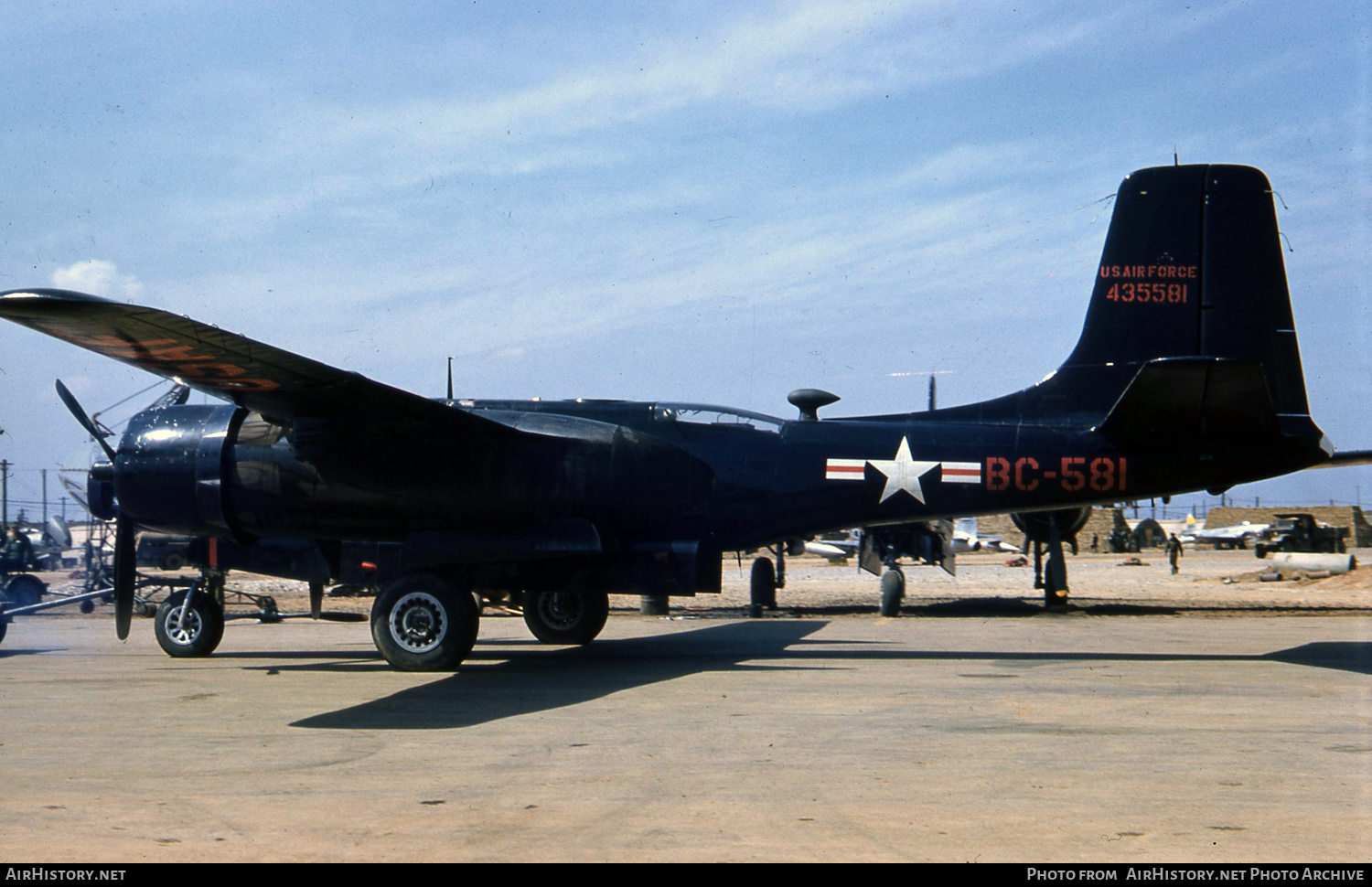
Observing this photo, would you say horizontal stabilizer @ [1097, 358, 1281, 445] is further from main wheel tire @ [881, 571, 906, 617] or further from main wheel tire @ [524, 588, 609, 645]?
main wheel tire @ [881, 571, 906, 617]

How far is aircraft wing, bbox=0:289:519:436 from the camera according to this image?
8.90 m

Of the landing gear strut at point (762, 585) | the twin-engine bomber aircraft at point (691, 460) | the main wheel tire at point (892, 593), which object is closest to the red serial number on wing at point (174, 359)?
the twin-engine bomber aircraft at point (691, 460)

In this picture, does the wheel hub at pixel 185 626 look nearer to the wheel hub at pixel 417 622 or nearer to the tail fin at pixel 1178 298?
the wheel hub at pixel 417 622

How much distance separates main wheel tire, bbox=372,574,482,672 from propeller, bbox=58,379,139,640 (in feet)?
11.4

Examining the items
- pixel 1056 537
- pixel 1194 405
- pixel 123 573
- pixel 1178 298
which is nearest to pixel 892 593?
pixel 1056 537

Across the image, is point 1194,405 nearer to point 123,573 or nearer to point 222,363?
point 222,363

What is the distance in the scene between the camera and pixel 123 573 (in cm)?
1365

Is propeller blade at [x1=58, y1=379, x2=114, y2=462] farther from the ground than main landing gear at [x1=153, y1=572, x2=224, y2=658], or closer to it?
farther from the ground

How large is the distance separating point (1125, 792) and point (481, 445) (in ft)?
28.6

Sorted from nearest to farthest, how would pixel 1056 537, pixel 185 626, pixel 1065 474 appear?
pixel 1065 474, pixel 185 626, pixel 1056 537

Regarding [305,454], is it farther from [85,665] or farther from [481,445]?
[85,665]

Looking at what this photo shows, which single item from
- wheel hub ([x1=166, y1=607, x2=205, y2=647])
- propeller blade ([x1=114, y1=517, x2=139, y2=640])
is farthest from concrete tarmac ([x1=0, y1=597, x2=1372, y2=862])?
propeller blade ([x1=114, y1=517, x2=139, y2=640])

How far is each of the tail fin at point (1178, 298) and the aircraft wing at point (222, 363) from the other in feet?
24.0

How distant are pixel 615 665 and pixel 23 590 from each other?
58.7ft
